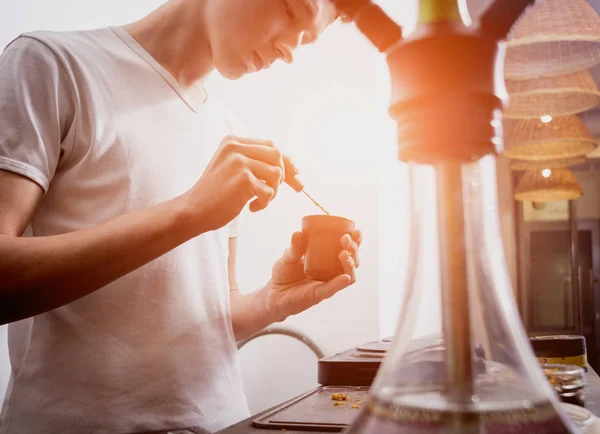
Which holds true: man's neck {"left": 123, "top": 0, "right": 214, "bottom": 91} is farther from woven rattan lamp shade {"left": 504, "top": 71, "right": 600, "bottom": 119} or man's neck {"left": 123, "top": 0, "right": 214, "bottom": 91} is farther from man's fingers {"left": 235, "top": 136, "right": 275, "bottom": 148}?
woven rattan lamp shade {"left": 504, "top": 71, "right": 600, "bottom": 119}

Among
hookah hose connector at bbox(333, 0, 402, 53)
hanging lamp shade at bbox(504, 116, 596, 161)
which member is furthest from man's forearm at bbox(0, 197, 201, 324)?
hanging lamp shade at bbox(504, 116, 596, 161)

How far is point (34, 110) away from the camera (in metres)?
0.89

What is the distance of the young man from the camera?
0.84m

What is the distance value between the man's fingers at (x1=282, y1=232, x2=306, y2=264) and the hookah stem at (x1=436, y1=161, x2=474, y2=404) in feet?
2.53

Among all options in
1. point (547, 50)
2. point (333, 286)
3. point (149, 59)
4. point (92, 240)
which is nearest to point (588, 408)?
point (333, 286)

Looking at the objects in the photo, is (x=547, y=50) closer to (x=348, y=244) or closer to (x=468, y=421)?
(x=348, y=244)

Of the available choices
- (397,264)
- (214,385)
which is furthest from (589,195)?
(214,385)

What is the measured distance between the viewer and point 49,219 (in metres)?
1.00

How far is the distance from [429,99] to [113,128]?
82 cm

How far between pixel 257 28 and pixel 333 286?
1.77ft

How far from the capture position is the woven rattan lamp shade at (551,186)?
12.0 feet

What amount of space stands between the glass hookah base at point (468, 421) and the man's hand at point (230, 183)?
552 mm

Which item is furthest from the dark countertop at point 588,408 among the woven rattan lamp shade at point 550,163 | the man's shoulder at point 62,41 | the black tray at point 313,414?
the woven rattan lamp shade at point 550,163

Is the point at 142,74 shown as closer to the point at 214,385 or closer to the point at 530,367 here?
the point at 214,385
